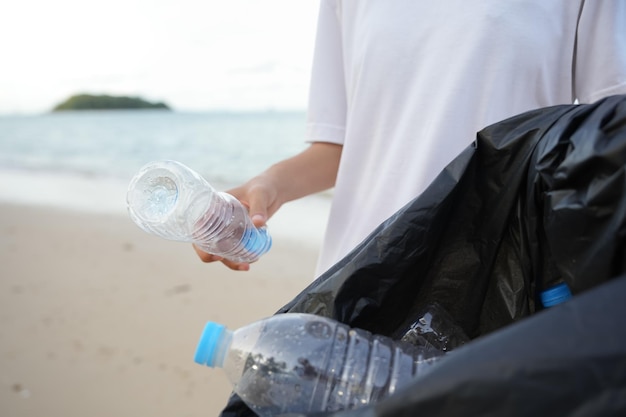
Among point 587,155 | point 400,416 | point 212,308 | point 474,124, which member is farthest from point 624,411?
point 212,308

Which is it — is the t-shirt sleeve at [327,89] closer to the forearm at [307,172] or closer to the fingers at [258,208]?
the forearm at [307,172]

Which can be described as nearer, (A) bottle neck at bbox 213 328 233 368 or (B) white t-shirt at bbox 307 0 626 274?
(A) bottle neck at bbox 213 328 233 368

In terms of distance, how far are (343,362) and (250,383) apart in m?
0.13

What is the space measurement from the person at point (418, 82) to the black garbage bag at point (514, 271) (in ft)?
0.87

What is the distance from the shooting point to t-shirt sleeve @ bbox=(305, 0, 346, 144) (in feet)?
4.10

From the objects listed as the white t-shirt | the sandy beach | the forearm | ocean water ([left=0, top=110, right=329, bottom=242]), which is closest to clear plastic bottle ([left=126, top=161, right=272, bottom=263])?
the forearm

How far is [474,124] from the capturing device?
1056mm

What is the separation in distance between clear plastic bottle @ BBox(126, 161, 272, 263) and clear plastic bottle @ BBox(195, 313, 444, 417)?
1.09ft

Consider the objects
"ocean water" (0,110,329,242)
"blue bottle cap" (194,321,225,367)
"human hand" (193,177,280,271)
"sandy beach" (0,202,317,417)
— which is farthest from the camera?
"ocean water" (0,110,329,242)

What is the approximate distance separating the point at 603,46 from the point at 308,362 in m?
0.77

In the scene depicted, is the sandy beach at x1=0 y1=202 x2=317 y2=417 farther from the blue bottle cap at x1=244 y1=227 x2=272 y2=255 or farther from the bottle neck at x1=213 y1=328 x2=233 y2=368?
the bottle neck at x1=213 y1=328 x2=233 y2=368

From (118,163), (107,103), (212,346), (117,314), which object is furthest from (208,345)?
(107,103)

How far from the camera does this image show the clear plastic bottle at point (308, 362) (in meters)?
0.70

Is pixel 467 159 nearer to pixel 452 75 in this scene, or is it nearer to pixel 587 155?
pixel 587 155
